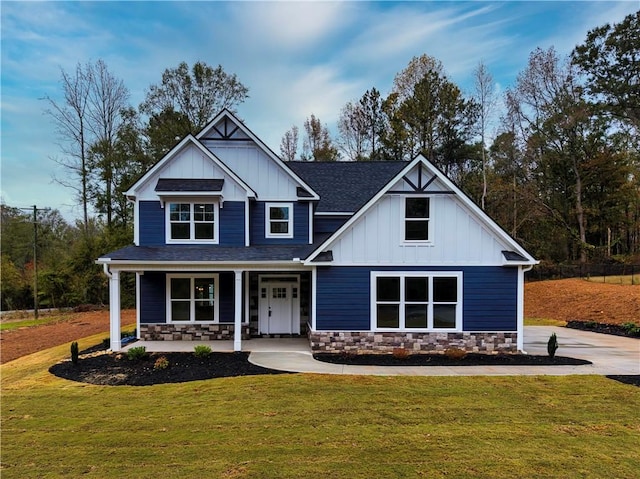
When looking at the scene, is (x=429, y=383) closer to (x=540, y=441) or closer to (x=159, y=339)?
(x=540, y=441)

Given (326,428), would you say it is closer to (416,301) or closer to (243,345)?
(416,301)

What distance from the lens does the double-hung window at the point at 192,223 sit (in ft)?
45.7

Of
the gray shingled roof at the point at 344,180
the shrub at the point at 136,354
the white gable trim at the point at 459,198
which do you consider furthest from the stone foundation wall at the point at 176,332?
the gray shingled roof at the point at 344,180

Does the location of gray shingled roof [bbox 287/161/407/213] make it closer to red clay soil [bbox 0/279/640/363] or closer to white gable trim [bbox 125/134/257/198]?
white gable trim [bbox 125/134/257/198]

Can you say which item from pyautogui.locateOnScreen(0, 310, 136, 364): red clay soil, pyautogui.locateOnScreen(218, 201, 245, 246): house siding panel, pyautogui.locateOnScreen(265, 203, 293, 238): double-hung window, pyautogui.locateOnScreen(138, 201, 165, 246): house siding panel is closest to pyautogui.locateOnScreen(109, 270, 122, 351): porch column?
pyautogui.locateOnScreen(138, 201, 165, 246): house siding panel

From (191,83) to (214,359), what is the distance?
26.4m

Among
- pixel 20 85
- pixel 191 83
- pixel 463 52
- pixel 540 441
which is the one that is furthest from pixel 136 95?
pixel 540 441

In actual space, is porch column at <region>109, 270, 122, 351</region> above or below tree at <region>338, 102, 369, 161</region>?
below

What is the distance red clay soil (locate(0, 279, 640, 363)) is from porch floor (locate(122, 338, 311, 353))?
521 centimetres

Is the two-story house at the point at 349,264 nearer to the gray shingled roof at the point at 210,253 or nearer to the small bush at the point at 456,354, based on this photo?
the gray shingled roof at the point at 210,253

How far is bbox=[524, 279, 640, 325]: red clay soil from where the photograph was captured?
66.0ft

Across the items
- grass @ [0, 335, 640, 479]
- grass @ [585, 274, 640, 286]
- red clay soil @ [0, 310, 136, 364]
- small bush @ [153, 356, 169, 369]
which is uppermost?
grass @ [585, 274, 640, 286]

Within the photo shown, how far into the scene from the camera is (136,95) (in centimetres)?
2995

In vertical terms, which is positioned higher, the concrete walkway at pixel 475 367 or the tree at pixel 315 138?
the tree at pixel 315 138
